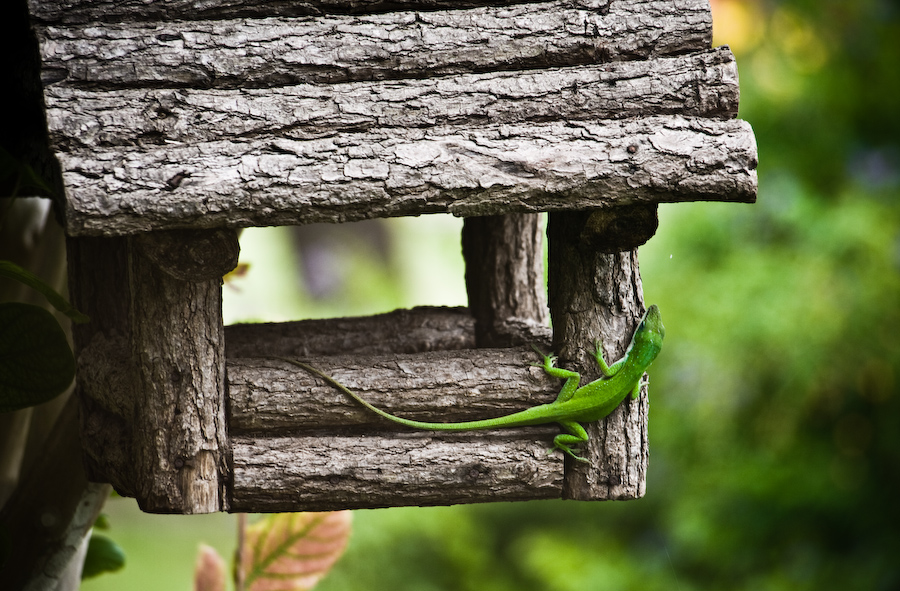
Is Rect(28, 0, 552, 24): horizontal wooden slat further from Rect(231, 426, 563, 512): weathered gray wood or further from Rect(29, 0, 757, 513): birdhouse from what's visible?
Rect(231, 426, 563, 512): weathered gray wood

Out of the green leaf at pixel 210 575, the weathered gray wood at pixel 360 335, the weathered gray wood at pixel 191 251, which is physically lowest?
the green leaf at pixel 210 575

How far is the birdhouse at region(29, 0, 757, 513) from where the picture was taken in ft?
3.78

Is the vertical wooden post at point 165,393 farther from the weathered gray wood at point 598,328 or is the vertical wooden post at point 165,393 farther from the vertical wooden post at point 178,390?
the weathered gray wood at point 598,328

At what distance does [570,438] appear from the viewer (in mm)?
1483

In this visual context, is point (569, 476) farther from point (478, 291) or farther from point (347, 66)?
point (347, 66)

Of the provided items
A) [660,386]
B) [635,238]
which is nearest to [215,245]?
[635,238]

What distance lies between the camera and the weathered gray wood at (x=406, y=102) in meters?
1.16

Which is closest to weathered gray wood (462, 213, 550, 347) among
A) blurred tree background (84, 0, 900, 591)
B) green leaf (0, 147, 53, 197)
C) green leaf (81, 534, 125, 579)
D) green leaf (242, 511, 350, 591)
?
green leaf (242, 511, 350, 591)

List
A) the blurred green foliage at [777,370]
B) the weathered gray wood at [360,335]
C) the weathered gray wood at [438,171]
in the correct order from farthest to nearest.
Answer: the blurred green foliage at [777,370] → the weathered gray wood at [360,335] → the weathered gray wood at [438,171]

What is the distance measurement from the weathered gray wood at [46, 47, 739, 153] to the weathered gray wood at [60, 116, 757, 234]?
0.03 metres

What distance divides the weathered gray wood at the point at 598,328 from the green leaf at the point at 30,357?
91 centimetres

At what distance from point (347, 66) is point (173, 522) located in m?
4.13

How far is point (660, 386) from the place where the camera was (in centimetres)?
382

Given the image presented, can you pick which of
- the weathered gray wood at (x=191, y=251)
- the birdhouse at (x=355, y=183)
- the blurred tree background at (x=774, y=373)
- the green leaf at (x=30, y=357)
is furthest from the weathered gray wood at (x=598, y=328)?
the blurred tree background at (x=774, y=373)
